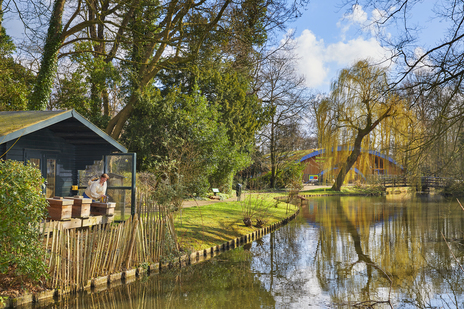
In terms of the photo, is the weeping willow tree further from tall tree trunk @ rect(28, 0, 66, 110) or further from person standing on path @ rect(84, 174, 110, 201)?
person standing on path @ rect(84, 174, 110, 201)

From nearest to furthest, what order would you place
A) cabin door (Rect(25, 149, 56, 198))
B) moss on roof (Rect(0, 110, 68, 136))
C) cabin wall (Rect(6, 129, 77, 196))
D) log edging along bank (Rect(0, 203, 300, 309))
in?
log edging along bank (Rect(0, 203, 300, 309)), moss on roof (Rect(0, 110, 68, 136)), cabin wall (Rect(6, 129, 77, 196)), cabin door (Rect(25, 149, 56, 198))

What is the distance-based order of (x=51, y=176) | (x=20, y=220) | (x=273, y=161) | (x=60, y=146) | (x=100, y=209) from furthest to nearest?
(x=273, y=161), (x=60, y=146), (x=51, y=176), (x=100, y=209), (x=20, y=220)

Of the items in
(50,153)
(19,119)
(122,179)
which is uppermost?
(19,119)

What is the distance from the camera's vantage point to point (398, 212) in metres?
19.0

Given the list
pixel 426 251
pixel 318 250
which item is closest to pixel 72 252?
pixel 318 250

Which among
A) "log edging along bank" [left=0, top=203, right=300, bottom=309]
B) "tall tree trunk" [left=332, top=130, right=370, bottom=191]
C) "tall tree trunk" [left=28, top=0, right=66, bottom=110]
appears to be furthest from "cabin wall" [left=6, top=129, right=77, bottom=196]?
"tall tree trunk" [left=332, top=130, right=370, bottom=191]

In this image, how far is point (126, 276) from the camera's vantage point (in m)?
7.66

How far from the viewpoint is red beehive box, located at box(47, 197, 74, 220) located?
23.6ft

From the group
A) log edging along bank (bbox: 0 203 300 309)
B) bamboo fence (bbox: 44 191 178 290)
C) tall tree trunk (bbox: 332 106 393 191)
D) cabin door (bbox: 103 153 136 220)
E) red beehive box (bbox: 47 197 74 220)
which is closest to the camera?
log edging along bank (bbox: 0 203 300 309)

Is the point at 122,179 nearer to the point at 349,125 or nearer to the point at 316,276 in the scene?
the point at 316,276

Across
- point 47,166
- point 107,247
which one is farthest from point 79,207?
point 47,166

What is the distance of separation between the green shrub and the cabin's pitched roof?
1.38m

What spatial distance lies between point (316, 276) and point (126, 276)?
3.91 metres

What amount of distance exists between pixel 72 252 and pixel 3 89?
9172 millimetres
